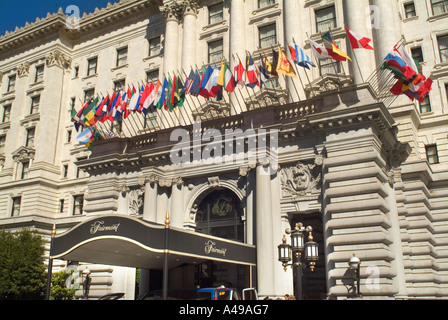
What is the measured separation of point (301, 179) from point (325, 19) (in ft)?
46.7

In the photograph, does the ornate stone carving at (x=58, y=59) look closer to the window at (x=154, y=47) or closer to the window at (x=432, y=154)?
the window at (x=154, y=47)

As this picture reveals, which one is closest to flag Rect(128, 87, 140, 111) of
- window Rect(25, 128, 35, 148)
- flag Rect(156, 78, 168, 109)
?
flag Rect(156, 78, 168, 109)

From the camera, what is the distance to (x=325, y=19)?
3128 cm

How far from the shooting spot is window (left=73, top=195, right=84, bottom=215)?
133ft

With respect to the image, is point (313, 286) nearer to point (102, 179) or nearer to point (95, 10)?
point (102, 179)

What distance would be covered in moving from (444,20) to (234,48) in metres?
14.0

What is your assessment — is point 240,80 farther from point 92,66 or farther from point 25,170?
point 25,170

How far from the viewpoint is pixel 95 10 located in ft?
146

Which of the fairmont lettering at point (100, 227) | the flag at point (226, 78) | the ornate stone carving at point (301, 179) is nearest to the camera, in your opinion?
the fairmont lettering at point (100, 227)

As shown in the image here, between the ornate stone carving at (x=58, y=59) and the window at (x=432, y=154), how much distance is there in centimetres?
3523

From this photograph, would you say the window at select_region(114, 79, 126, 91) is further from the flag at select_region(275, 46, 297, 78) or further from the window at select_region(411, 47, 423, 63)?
the window at select_region(411, 47, 423, 63)

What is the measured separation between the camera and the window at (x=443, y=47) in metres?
27.5

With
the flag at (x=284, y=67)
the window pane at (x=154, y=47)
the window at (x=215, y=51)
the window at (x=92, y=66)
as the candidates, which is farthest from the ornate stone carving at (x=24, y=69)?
the flag at (x=284, y=67)

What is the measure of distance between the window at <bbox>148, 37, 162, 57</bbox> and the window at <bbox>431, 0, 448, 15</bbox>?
21.6 m
